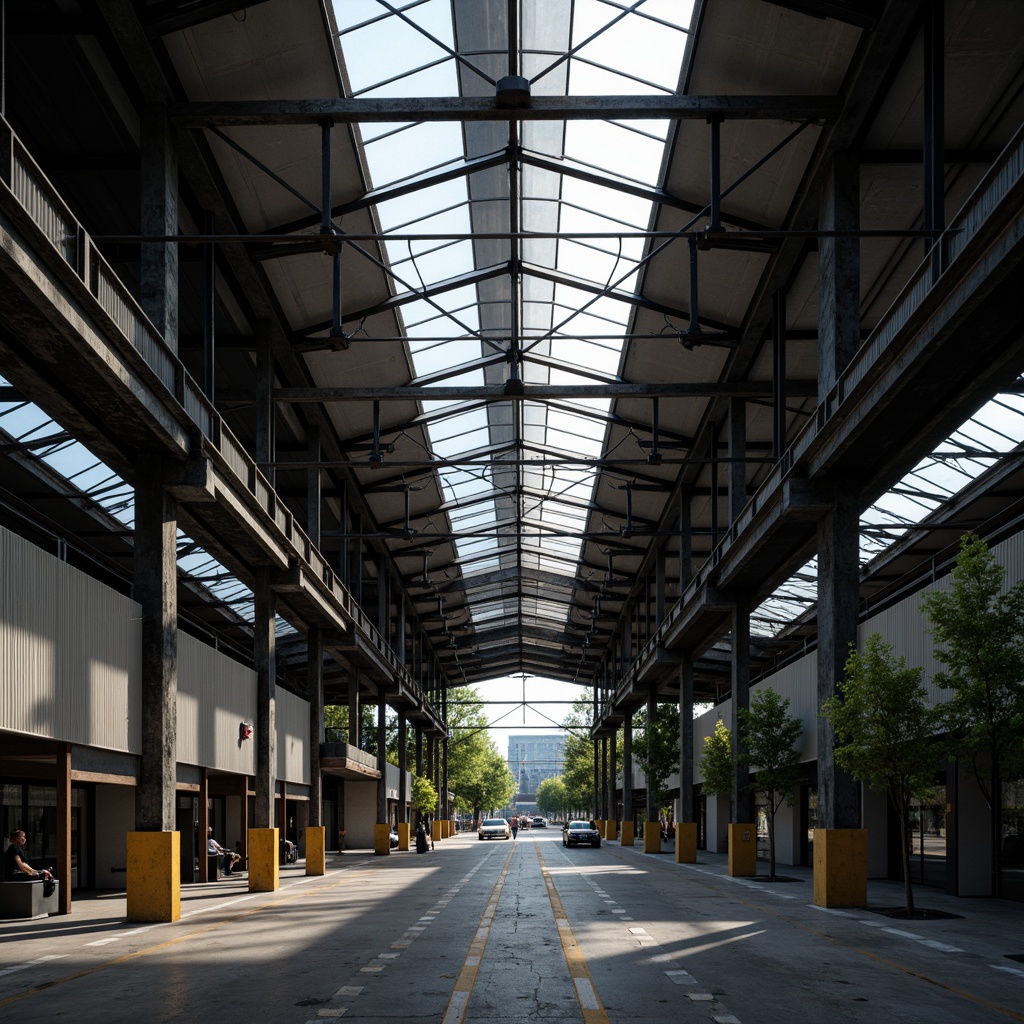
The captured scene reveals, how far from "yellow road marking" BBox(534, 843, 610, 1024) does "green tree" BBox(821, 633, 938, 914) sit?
583 cm

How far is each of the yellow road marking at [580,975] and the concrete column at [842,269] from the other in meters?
10.5

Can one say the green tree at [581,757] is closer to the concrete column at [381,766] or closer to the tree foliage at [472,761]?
the tree foliage at [472,761]

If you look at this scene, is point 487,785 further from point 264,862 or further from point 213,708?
point 213,708

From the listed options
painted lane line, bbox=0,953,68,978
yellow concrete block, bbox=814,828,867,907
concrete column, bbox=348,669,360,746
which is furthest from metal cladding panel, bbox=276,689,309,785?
painted lane line, bbox=0,953,68,978

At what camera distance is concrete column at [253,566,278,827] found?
30.2m

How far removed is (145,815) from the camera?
20.9m

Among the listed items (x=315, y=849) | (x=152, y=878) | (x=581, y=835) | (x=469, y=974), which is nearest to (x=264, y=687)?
(x=315, y=849)

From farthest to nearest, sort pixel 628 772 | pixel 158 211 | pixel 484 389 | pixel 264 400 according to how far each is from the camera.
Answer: pixel 628 772 < pixel 484 389 < pixel 264 400 < pixel 158 211

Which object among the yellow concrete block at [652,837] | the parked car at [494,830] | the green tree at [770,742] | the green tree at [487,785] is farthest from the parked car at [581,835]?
the green tree at [487,785]

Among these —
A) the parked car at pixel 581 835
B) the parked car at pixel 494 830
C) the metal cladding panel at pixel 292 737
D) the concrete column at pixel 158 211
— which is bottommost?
the parked car at pixel 494 830

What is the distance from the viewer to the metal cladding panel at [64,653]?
56.2ft

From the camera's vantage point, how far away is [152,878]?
20.3m

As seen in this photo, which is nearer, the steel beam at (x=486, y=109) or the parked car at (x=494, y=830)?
the steel beam at (x=486, y=109)

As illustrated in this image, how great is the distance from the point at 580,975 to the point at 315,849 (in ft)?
76.5
